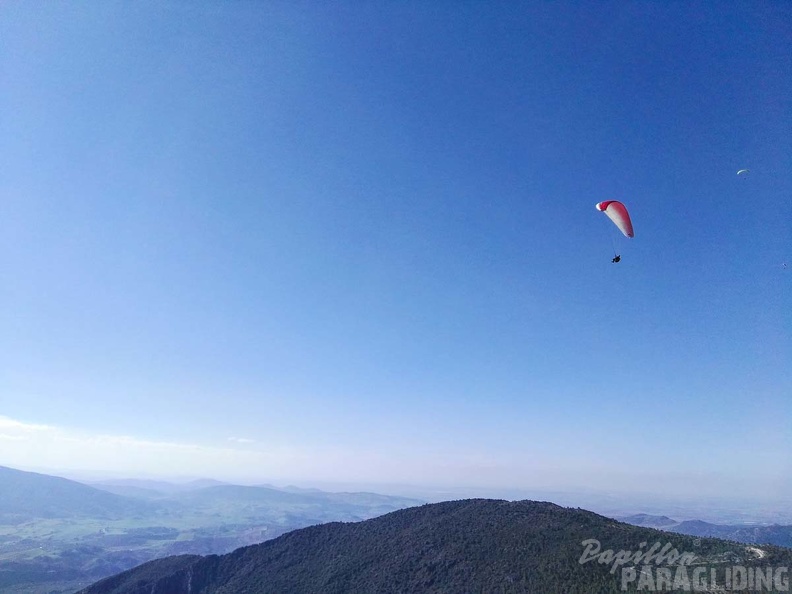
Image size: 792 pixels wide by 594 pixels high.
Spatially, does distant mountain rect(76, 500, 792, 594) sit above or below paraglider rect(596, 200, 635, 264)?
below

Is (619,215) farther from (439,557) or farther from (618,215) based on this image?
(439,557)

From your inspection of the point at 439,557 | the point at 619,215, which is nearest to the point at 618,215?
the point at 619,215

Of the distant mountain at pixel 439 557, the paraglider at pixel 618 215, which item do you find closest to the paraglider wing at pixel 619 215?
the paraglider at pixel 618 215

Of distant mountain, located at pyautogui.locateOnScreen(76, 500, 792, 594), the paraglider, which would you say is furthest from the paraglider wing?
distant mountain, located at pyautogui.locateOnScreen(76, 500, 792, 594)

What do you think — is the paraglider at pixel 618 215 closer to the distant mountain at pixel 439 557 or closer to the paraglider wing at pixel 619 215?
the paraglider wing at pixel 619 215

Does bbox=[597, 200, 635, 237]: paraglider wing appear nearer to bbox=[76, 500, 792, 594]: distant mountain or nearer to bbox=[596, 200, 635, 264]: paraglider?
bbox=[596, 200, 635, 264]: paraglider
